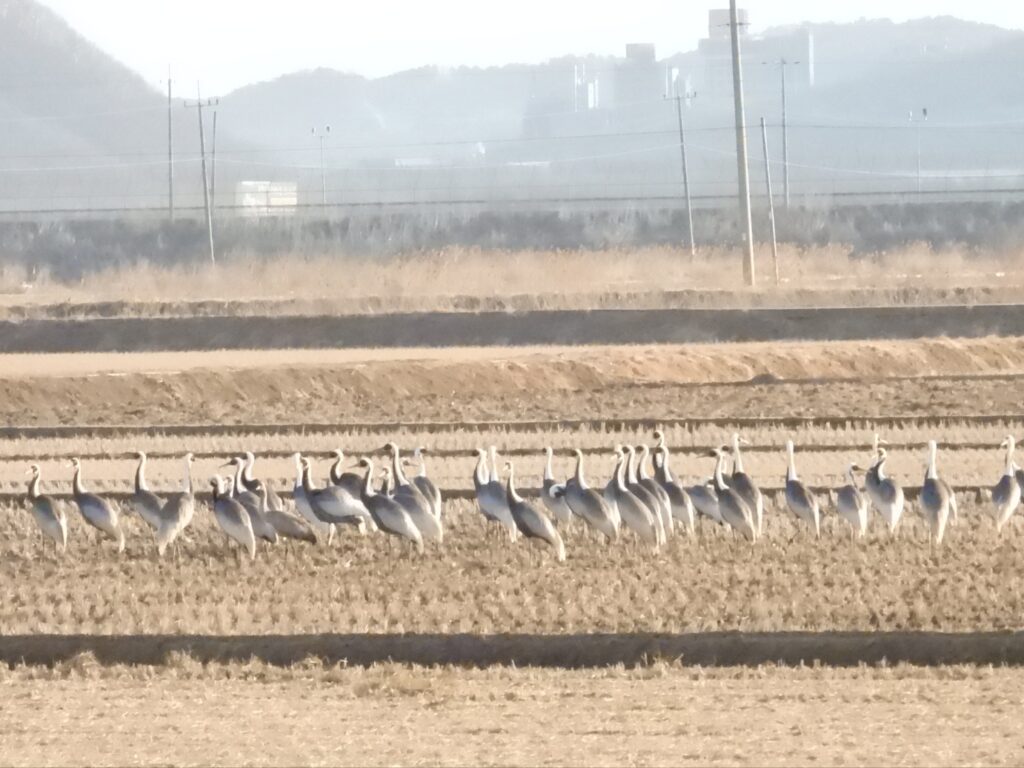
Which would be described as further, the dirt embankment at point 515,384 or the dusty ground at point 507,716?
the dirt embankment at point 515,384

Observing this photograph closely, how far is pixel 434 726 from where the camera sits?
Answer: 898 cm

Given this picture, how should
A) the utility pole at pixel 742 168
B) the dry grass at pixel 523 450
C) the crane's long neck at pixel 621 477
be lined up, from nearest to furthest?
the crane's long neck at pixel 621 477, the dry grass at pixel 523 450, the utility pole at pixel 742 168

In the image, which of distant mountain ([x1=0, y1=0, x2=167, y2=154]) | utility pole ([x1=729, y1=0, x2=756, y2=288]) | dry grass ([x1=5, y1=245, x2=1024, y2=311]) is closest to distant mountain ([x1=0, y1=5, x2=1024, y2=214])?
distant mountain ([x1=0, y1=0, x2=167, y2=154])

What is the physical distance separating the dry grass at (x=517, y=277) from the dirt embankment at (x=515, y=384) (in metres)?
7.72

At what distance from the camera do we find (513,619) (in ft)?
38.5

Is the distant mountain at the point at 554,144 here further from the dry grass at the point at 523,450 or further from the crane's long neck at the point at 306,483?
the crane's long neck at the point at 306,483

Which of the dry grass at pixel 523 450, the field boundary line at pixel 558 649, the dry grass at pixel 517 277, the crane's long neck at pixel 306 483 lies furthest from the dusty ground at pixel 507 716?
the dry grass at pixel 517 277

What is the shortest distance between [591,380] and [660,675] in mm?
17689

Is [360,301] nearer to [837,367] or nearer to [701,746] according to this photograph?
[837,367]

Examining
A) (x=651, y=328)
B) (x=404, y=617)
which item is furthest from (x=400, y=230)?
(x=404, y=617)

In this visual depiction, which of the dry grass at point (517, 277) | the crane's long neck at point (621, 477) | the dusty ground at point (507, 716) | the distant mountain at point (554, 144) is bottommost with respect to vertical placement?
the dusty ground at point (507, 716)

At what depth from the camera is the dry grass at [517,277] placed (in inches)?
1618

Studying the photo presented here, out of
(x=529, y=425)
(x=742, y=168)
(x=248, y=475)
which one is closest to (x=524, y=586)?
(x=248, y=475)

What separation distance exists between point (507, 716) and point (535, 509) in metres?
5.22
